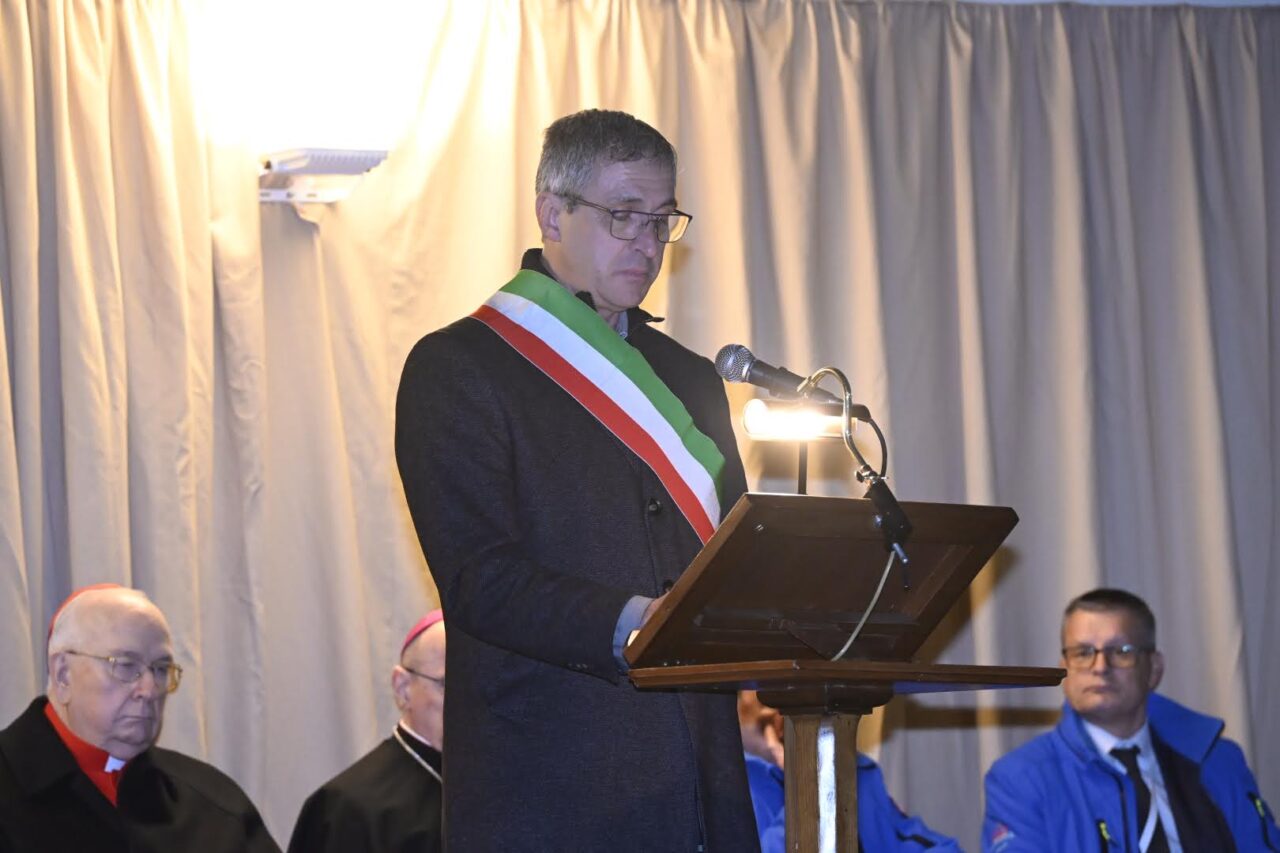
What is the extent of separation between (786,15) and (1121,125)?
116 centimetres

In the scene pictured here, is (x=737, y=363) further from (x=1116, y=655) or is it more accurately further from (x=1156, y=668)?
(x=1156, y=668)

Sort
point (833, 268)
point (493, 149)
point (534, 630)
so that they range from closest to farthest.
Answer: point (534, 630)
point (493, 149)
point (833, 268)

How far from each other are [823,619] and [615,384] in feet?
1.77

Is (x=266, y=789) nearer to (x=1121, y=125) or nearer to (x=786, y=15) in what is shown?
(x=786, y=15)

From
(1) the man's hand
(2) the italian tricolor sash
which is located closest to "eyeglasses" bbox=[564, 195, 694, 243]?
(2) the italian tricolor sash

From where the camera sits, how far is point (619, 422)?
241 cm

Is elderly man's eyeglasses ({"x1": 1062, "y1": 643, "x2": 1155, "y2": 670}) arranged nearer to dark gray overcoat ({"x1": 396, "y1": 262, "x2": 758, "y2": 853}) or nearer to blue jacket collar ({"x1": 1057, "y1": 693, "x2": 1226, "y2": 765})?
blue jacket collar ({"x1": 1057, "y1": 693, "x2": 1226, "y2": 765})

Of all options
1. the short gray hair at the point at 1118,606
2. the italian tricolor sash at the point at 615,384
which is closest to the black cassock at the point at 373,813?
the short gray hair at the point at 1118,606

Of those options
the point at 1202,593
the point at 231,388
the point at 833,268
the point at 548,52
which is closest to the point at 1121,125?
the point at 833,268

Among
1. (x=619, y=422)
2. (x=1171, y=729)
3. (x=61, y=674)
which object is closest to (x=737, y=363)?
(x=619, y=422)

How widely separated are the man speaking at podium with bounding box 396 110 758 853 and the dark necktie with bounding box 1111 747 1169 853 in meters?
2.63

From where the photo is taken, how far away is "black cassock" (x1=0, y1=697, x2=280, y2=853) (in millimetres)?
3824

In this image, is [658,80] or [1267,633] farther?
[1267,633]

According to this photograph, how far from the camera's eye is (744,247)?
511 centimetres
